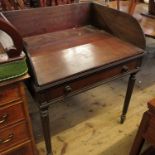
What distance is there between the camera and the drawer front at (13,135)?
0.98 metres

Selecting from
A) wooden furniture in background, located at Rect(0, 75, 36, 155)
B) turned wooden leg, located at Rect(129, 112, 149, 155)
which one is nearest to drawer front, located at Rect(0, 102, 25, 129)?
wooden furniture in background, located at Rect(0, 75, 36, 155)

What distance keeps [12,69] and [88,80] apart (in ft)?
1.61

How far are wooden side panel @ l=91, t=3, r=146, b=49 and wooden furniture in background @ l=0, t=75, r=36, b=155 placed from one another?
0.81 meters

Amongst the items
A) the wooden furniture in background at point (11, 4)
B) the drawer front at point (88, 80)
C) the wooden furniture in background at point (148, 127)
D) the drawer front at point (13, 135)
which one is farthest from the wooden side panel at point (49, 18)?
the wooden furniture in background at point (148, 127)

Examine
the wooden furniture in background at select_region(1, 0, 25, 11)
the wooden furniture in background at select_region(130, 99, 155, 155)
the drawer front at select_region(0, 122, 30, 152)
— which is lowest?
the drawer front at select_region(0, 122, 30, 152)

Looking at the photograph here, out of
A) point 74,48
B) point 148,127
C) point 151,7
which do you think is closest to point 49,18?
point 74,48

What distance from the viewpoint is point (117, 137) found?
5.18 feet

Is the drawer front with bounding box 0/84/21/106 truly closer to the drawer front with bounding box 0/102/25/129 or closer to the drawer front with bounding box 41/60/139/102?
the drawer front with bounding box 0/102/25/129

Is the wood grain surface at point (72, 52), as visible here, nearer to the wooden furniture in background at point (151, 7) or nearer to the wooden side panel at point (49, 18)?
the wooden side panel at point (49, 18)

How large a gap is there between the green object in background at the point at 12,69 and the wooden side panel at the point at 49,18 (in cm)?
60

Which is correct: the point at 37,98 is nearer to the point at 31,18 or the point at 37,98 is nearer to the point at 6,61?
the point at 6,61

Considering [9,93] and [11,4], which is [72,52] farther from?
[11,4]

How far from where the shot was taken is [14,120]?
96 centimetres

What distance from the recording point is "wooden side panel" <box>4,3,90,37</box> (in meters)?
1.31
